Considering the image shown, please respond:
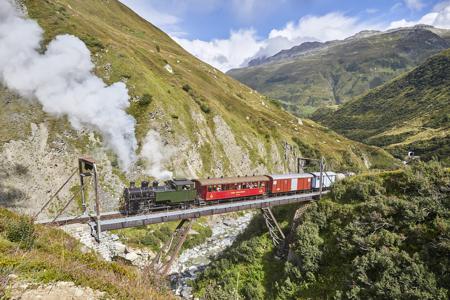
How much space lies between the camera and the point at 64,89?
4125 centimetres

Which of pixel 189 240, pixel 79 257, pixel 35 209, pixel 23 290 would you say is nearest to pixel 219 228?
pixel 189 240

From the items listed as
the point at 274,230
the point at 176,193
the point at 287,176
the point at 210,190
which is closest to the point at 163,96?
the point at 287,176

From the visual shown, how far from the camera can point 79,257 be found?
468 inches

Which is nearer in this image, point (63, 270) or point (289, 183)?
point (63, 270)

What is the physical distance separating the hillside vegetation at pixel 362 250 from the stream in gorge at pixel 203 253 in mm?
1950

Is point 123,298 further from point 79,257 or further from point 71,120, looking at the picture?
point 71,120

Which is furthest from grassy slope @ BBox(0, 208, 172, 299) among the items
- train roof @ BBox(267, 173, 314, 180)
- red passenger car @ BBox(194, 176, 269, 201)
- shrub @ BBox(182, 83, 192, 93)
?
shrub @ BBox(182, 83, 192, 93)

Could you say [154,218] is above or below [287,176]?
below

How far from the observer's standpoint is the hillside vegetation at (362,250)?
19.8 metres

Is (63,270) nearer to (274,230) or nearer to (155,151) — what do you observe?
(274,230)

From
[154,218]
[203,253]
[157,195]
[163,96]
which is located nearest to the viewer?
[154,218]

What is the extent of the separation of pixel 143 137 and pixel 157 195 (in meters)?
24.6

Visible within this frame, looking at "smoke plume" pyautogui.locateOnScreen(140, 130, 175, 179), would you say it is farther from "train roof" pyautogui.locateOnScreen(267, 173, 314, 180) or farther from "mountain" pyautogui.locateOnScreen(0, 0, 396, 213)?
"train roof" pyautogui.locateOnScreen(267, 173, 314, 180)

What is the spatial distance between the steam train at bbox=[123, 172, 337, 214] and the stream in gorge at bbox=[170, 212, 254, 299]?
8.75 metres
